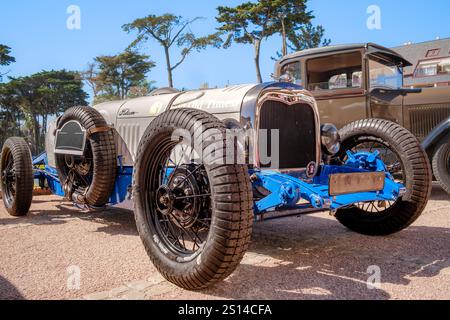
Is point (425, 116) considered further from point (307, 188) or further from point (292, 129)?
point (307, 188)

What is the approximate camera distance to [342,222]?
430 centimetres

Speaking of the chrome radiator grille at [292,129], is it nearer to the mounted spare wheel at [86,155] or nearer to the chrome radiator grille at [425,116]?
the mounted spare wheel at [86,155]

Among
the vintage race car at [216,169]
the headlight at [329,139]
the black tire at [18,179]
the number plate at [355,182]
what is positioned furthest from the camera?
the black tire at [18,179]

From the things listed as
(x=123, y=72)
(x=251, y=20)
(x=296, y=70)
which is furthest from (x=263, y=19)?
(x=296, y=70)

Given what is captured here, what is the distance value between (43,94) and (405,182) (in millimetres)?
31637

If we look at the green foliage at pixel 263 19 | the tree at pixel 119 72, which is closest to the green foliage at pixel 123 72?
the tree at pixel 119 72

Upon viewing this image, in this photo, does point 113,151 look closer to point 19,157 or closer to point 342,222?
point 19,157

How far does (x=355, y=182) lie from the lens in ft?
10.7

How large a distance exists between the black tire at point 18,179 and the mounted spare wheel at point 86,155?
692 mm

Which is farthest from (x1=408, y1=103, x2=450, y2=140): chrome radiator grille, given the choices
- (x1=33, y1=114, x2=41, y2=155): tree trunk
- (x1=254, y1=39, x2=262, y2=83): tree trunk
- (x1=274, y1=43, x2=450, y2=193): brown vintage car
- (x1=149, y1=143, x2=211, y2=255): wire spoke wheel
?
(x1=33, y1=114, x2=41, y2=155): tree trunk

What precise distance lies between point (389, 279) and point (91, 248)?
2524 mm

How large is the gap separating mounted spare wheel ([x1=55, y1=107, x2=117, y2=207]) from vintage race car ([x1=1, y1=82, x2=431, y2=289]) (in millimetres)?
12

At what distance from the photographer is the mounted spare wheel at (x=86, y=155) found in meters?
4.14
